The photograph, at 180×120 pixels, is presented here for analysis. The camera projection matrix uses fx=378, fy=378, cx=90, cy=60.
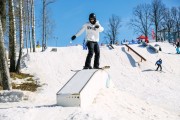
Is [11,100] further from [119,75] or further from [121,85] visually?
[119,75]

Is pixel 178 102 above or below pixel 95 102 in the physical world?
below

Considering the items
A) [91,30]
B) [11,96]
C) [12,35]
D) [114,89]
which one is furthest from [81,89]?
[12,35]

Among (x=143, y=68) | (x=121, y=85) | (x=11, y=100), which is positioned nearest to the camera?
(x=11, y=100)

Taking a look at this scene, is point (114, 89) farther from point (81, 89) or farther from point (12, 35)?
point (12, 35)

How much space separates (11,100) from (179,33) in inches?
2448

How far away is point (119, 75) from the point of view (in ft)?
93.0

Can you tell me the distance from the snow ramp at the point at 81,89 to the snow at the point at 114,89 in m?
0.20

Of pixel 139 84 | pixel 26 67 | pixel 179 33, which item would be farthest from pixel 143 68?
pixel 179 33

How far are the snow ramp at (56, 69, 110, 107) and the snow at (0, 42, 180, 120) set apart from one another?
7.7 inches

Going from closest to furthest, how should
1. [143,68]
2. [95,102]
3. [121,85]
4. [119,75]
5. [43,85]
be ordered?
1. [95,102]
2. [43,85]
3. [121,85]
4. [119,75]
5. [143,68]

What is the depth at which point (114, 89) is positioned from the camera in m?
11.9

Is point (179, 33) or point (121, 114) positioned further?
point (179, 33)

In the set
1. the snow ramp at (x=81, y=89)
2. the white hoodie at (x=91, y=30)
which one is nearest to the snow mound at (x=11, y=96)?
the snow ramp at (x=81, y=89)

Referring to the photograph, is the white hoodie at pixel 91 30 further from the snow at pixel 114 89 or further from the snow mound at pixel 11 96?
the snow mound at pixel 11 96
